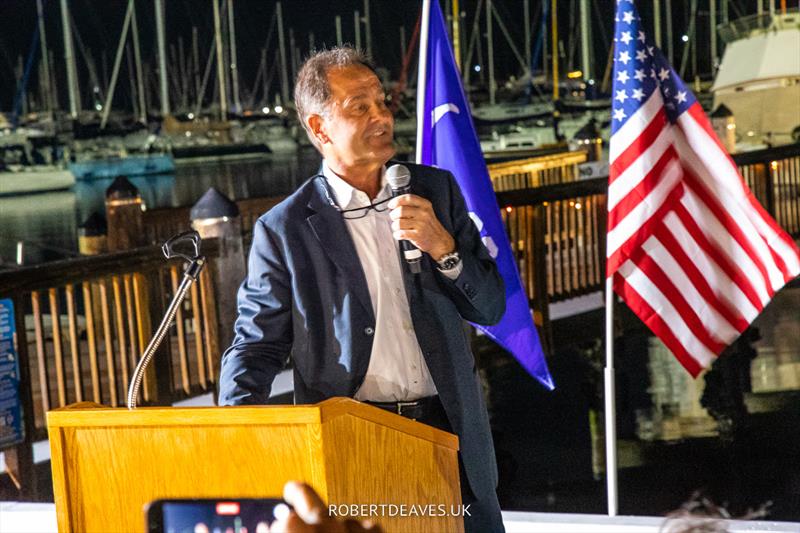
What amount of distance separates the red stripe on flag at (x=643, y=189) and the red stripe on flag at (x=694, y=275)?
0.14 meters

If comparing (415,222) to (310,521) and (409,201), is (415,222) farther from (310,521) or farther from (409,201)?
(310,521)

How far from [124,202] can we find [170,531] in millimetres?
8298

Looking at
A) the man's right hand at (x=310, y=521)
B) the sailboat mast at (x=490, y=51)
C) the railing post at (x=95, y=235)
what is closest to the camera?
the man's right hand at (x=310, y=521)

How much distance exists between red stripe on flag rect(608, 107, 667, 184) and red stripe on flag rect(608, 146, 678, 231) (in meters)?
0.08

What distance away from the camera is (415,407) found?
2.67 m

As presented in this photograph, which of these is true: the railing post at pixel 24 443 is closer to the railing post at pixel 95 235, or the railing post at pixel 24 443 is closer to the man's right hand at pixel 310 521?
the railing post at pixel 95 235

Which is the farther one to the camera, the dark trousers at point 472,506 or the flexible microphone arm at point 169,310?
the dark trousers at point 472,506


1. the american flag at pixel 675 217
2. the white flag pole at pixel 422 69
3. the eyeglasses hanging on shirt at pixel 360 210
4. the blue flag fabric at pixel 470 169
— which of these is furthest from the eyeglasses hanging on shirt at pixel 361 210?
the white flag pole at pixel 422 69

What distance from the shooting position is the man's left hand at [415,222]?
7.98 feet

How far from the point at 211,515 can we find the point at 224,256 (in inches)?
216

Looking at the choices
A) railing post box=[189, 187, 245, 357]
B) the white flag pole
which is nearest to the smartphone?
the white flag pole

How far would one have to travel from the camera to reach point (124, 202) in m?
9.95

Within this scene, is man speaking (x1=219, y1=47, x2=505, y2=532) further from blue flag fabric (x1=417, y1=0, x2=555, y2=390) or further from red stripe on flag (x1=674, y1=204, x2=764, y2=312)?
blue flag fabric (x1=417, y1=0, x2=555, y2=390)

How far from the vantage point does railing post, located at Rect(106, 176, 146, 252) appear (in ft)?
32.7
